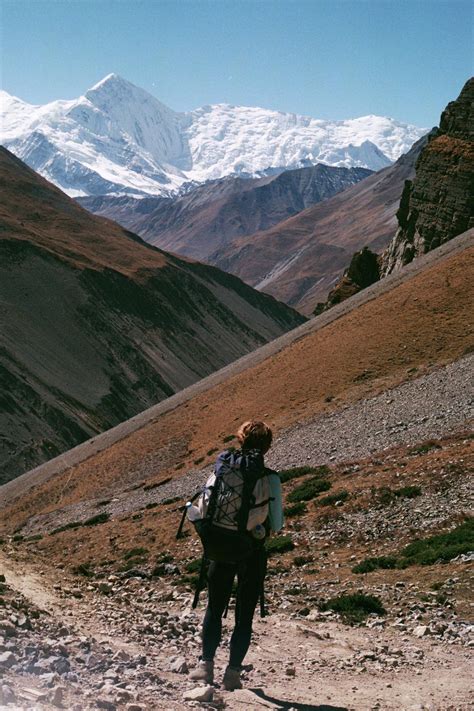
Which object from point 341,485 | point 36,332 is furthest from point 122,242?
point 341,485

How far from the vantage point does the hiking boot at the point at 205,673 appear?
905 centimetres

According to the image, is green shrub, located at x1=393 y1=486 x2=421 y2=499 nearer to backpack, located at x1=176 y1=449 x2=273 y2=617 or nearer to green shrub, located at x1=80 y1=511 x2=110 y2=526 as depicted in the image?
backpack, located at x1=176 y1=449 x2=273 y2=617

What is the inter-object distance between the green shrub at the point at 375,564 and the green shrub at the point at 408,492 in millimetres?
3543

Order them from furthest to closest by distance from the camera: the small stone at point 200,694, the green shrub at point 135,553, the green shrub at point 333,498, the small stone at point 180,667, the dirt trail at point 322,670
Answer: the green shrub at point 135,553
the green shrub at point 333,498
the small stone at point 180,667
the dirt trail at point 322,670
the small stone at point 200,694

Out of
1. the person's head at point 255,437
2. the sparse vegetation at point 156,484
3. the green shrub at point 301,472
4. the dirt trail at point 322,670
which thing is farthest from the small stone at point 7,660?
the sparse vegetation at point 156,484

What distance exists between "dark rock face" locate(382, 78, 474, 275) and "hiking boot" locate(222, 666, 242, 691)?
57.7 m

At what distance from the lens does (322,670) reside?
10148 millimetres

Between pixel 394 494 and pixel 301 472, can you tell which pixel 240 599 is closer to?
pixel 394 494

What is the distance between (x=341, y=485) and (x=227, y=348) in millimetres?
102333

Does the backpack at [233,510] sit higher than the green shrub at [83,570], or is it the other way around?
the backpack at [233,510]

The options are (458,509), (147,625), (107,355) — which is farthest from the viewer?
(107,355)

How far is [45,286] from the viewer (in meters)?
98.5

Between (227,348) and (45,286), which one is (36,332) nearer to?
(45,286)

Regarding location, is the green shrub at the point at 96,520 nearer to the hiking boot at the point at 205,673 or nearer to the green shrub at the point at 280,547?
the green shrub at the point at 280,547
